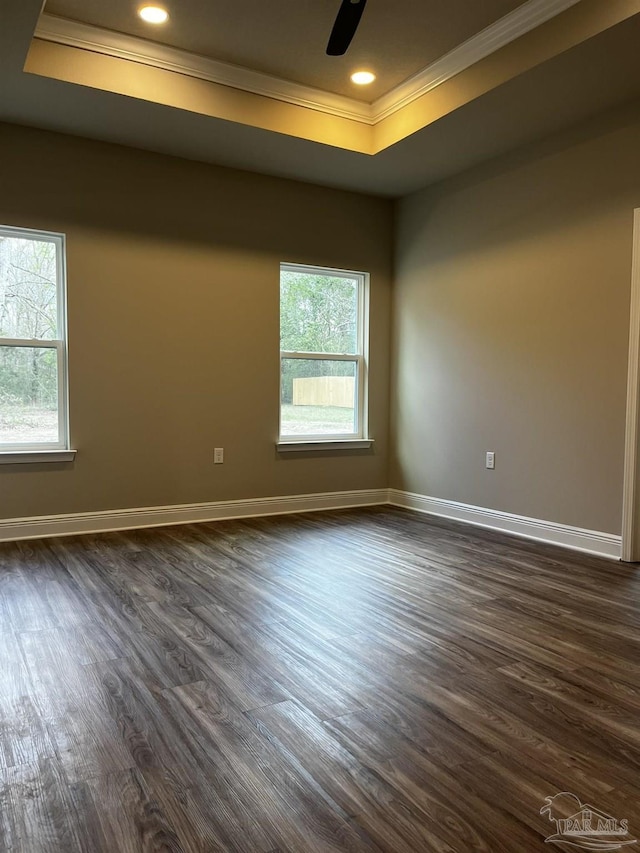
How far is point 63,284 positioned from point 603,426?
12.0ft

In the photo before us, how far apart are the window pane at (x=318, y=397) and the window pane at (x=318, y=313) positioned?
0.15 m

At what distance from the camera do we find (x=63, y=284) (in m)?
4.15

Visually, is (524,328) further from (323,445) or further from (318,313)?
(323,445)

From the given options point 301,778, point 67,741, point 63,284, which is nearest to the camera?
point 301,778

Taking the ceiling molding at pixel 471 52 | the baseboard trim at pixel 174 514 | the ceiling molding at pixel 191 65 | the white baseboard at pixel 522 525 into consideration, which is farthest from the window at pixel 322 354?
the ceiling molding at pixel 471 52

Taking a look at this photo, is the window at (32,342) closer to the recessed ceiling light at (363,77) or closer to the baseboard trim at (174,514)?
the baseboard trim at (174,514)

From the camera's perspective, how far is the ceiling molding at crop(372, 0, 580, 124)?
307 centimetres

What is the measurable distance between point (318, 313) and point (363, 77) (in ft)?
6.11

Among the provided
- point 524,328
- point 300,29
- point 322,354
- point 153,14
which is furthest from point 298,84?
point 524,328

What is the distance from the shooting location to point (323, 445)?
518 cm

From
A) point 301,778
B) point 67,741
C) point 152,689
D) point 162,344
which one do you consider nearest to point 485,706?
point 301,778

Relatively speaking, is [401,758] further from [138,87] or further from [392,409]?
[392,409]

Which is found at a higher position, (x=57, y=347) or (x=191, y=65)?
(x=191, y=65)

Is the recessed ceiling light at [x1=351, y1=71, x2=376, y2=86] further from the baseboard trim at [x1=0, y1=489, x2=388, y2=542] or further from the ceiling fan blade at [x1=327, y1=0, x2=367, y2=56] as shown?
the baseboard trim at [x1=0, y1=489, x2=388, y2=542]
